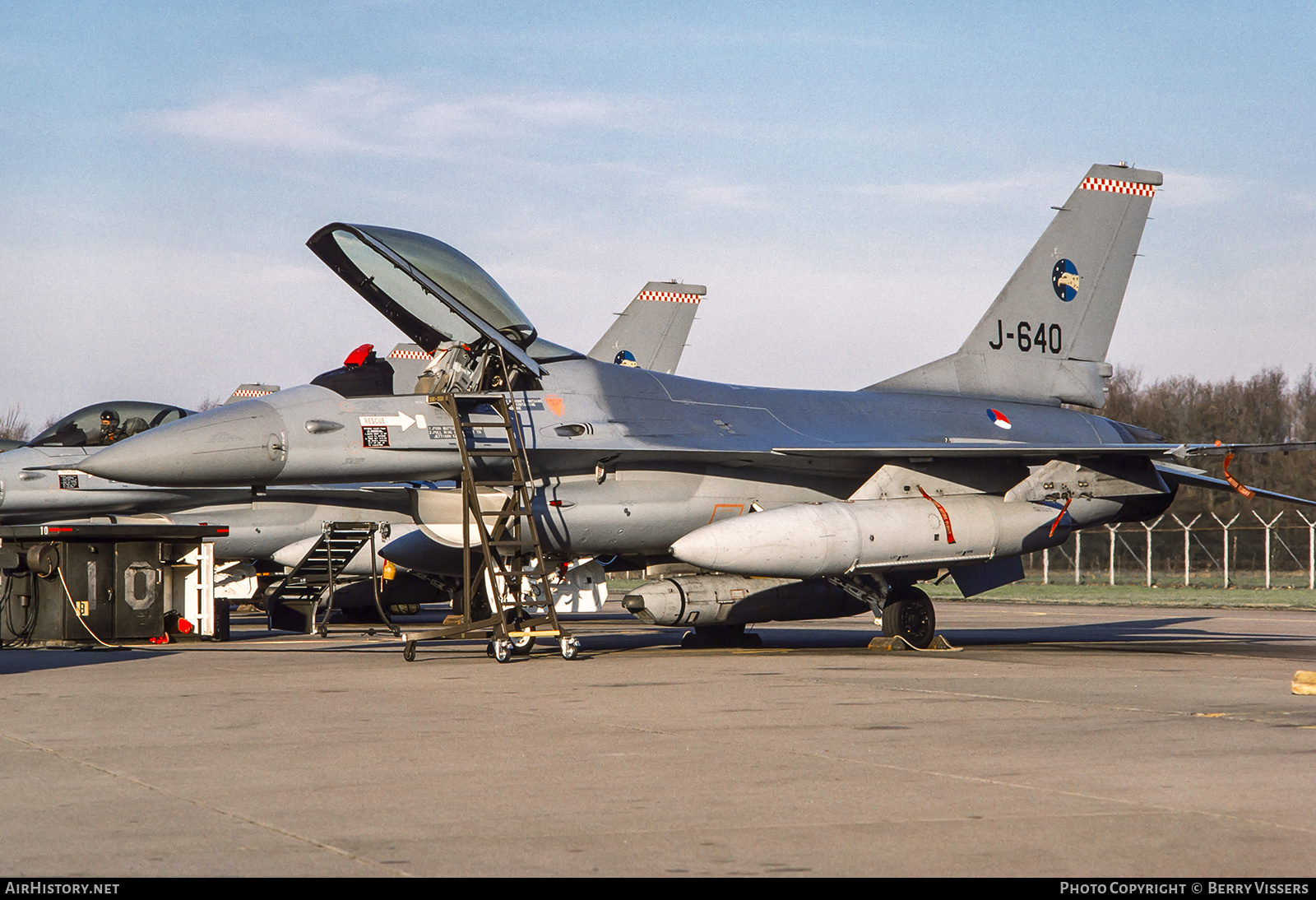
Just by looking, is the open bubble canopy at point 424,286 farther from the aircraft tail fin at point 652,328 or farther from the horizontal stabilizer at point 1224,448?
the aircraft tail fin at point 652,328

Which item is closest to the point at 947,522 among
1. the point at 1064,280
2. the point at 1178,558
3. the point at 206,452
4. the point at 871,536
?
the point at 871,536

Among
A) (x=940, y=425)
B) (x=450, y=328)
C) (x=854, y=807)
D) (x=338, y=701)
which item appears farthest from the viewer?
(x=940, y=425)

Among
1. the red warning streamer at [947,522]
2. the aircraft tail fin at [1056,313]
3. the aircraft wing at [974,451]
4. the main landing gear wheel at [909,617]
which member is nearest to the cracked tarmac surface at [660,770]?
the red warning streamer at [947,522]

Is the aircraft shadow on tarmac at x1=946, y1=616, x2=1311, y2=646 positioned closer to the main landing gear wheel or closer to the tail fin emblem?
the main landing gear wheel

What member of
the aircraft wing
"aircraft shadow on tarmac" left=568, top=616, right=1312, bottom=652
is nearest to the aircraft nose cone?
"aircraft shadow on tarmac" left=568, top=616, right=1312, bottom=652

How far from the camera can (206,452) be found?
34.1 ft

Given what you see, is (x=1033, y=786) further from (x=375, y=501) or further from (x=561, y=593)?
(x=375, y=501)

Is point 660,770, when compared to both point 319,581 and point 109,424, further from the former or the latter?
point 109,424

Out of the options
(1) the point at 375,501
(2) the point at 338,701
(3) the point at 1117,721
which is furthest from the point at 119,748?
(1) the point at 375,501

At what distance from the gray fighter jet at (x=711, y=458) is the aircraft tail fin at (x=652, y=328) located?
9.42m

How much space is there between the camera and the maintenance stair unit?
36.8ft

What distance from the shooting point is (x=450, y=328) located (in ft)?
38.3

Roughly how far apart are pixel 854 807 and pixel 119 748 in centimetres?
361

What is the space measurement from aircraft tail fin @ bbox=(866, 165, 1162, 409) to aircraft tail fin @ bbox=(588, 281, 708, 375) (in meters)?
9.40
